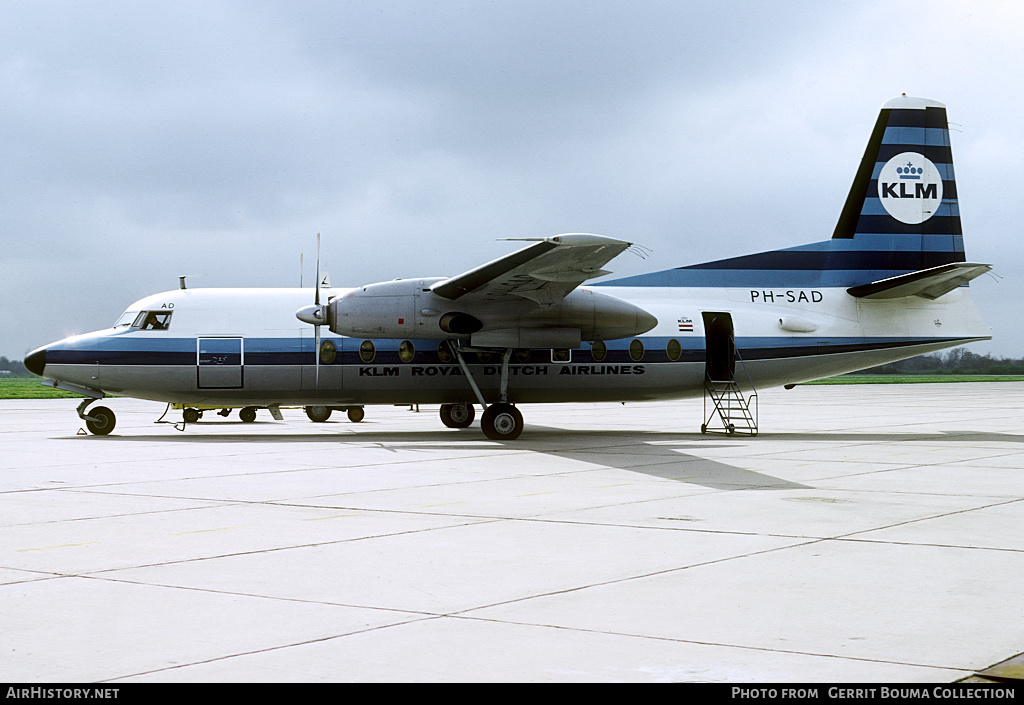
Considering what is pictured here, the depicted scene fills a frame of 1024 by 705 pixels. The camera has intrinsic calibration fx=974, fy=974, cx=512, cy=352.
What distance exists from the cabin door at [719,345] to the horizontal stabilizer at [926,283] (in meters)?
3.39

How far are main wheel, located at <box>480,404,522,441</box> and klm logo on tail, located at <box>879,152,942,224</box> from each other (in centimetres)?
1117

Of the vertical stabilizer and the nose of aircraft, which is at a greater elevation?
the vertical stabilizer

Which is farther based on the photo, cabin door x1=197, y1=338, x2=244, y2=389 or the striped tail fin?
the striped tail fin

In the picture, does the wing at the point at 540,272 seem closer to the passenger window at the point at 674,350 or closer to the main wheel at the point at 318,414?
the passenger window at the point at 674,350

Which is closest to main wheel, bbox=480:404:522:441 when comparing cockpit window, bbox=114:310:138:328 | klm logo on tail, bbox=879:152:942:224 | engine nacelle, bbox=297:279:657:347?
engine nacelle, bbox=297:279:657:347

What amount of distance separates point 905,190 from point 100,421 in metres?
20.5

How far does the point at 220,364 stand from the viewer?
22.2 meters

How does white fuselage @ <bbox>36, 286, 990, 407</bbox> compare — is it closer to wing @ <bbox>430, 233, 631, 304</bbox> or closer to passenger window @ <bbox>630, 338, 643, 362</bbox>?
passenger window @ <bbox>630, 338, 643, 362</bbox>

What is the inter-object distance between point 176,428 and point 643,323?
1243 cm

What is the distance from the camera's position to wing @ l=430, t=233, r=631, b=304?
56.4 ft

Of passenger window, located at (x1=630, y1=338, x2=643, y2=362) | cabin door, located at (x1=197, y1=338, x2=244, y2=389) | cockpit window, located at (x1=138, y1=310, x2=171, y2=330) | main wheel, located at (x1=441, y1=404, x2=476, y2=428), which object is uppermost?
cockpit window, located at (x1=138, y1=310, x2=171, y2=330)

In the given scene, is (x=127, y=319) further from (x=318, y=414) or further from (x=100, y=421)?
(x=318, y=414)

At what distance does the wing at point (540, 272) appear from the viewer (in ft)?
56.4
